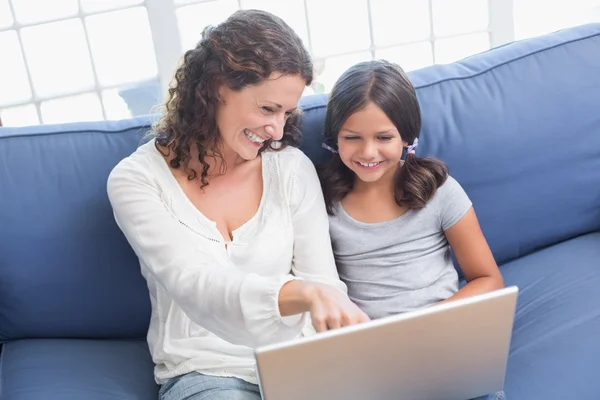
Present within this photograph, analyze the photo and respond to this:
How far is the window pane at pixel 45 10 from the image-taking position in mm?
2316

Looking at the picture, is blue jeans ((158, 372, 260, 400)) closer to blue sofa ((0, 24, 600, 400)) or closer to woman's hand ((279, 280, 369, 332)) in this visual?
blue sofa ((0, 24, 600, 400))

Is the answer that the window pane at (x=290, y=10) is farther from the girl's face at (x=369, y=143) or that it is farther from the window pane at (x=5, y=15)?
the girl's face at (x=369, y=143)

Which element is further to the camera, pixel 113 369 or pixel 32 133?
pixel 32 133

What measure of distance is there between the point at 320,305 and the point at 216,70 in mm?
509

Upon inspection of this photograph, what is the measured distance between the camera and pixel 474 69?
1.70 m

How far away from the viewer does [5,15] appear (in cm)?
230

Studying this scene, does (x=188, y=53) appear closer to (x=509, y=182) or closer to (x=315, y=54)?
(x=509, y=182)

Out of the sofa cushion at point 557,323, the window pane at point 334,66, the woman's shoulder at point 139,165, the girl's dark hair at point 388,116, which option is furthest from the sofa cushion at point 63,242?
the window pane at point 334,66

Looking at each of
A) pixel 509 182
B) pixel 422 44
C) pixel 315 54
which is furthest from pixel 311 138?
pixel 422 44

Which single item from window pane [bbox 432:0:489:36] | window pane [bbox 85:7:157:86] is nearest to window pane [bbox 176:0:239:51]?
window pane [bbox 85:7:157:86]

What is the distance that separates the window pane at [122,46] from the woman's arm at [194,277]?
1072mm

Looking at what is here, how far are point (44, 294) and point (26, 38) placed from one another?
1101 mm

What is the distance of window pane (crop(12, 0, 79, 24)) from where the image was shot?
2.32m

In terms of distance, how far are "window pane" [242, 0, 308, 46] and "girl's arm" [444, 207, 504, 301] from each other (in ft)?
3.91
